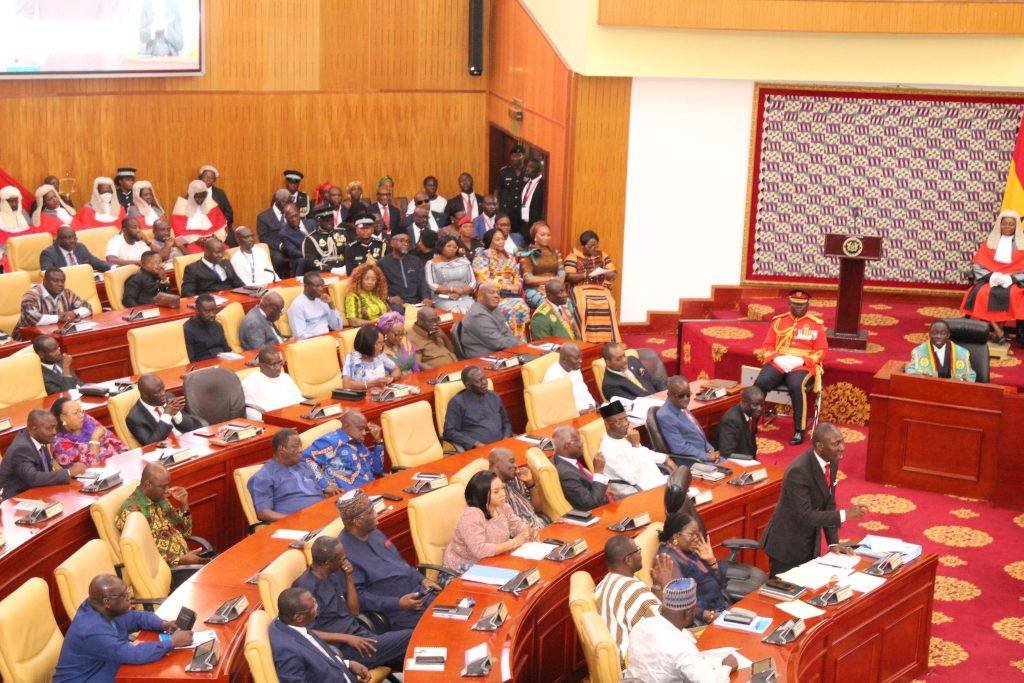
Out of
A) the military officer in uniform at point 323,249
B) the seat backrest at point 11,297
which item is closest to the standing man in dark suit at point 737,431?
the military officer in uniform at point 323,249

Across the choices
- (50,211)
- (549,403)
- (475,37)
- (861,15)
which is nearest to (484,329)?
(549,403)

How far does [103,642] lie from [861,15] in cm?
999

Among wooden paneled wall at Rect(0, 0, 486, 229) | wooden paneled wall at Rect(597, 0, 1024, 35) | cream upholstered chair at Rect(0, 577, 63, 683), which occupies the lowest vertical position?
cream upholstered chair at Rect(0, 577, 63, 683)

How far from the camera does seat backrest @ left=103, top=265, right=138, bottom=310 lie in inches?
475

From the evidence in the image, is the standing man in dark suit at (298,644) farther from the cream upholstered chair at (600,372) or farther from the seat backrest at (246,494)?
the cream upholstered chair at (600,372)

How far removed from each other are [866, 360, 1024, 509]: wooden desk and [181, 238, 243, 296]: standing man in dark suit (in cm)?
612

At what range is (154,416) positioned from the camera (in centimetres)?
892

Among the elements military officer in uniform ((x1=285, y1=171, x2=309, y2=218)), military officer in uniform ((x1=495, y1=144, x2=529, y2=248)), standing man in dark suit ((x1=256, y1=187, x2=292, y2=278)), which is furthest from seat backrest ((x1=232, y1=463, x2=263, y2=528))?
military officer in uniform ((x1=495, y1=144, x2=529, y2=248))

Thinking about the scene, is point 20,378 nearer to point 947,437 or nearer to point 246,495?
point 246,495

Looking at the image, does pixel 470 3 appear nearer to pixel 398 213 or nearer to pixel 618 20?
pixel 398 213

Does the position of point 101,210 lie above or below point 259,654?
above

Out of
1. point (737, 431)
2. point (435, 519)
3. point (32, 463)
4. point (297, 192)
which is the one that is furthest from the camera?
point (297, 192)

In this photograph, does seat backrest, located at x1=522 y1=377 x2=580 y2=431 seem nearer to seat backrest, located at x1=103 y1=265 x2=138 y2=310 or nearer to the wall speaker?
seat backrest, located at x1=103 y1=265 x2=138 y2=310

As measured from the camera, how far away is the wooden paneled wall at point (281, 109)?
1523 cm
